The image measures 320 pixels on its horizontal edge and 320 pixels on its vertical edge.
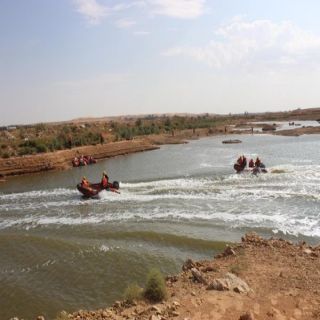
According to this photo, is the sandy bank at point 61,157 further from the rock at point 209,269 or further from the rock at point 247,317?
the rock at point 247,317

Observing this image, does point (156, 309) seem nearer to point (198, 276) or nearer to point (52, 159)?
point (198, 276)

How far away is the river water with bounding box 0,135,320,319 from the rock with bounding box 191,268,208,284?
2498mm

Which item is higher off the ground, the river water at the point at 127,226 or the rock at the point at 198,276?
the rock at the point at 198,276

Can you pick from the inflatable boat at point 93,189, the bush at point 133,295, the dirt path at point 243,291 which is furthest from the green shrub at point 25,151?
the bush at point 133,295

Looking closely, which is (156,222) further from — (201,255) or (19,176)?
(19,176)

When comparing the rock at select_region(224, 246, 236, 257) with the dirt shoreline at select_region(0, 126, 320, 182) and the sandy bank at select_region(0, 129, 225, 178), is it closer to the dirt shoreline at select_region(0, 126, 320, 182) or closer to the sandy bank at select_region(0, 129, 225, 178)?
the sandy bank at select_region(0, 129, 225, 178)

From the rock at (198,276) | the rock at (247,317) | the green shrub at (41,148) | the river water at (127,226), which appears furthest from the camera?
the green shrub at (41,148)

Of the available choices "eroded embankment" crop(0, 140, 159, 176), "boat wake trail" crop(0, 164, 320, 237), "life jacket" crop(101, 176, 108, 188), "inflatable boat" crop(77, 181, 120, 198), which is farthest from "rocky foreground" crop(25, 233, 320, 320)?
"eroded embankment" crop(0, 140, 159, 176)

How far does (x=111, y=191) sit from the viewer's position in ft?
95.0

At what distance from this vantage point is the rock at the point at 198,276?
1199 cm

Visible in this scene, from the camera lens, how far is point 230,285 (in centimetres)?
1150

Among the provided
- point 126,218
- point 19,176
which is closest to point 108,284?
point 126,218

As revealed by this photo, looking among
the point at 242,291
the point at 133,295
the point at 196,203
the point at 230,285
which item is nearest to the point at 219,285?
the point at 230,285

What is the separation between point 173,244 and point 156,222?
3334mm
